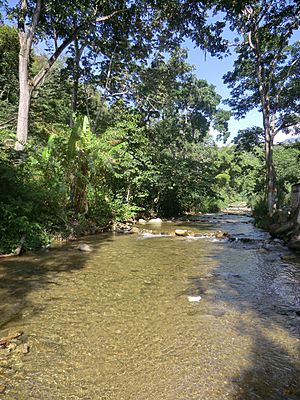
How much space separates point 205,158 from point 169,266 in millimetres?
35517

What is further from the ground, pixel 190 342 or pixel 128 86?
pixel 128 86

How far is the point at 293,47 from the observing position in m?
15.7

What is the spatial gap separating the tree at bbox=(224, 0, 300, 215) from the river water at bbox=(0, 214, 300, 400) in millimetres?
10551

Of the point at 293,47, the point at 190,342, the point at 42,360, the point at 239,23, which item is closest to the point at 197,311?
the point at 190,342

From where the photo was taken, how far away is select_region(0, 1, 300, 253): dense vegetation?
8.07m

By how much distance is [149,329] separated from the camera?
3172 millimetres

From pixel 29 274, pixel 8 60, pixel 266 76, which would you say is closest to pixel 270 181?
pixel 266 76

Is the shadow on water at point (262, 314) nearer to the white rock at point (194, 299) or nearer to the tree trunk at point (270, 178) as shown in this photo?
the white rock at point (194, 299)

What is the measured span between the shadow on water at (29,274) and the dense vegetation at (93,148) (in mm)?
708

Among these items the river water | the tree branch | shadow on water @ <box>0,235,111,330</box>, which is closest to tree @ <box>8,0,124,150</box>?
the tree branch

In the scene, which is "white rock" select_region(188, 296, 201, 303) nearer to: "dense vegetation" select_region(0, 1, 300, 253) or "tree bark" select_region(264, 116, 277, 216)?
"dense vegetation" select_region(0, 1, 300, 253)

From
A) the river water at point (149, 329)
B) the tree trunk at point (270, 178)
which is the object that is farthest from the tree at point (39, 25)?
the tree trunk at point (270, 178)

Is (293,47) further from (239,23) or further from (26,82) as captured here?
(26,82)

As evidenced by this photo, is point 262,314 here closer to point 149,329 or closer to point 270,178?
point 149,329
